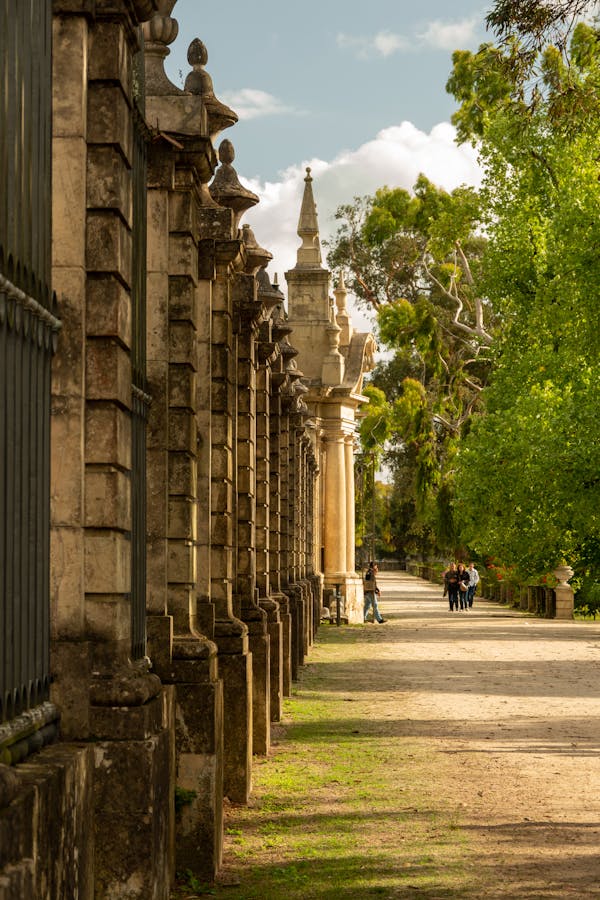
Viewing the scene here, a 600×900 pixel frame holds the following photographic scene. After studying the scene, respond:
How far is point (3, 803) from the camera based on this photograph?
15.1ft

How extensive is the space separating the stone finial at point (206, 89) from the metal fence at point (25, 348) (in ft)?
16.0

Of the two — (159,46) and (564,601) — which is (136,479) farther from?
(564,601)

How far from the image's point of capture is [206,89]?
11.3 meters

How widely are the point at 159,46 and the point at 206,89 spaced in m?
0.84

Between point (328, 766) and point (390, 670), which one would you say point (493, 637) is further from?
point (328, 766)

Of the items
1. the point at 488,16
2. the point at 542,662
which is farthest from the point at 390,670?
the point at 488,16

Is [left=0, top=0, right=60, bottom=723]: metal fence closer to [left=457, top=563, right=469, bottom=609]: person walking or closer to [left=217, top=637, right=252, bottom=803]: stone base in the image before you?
[left=217, top=637, right=252, bottom=803]: stone base

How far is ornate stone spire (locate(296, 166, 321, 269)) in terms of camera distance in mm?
44125

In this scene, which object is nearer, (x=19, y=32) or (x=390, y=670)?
(x=19, y=32)

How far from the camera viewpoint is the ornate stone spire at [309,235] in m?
44.1

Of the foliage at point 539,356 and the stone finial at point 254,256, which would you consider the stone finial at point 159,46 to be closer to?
the stone finial at point 254,256

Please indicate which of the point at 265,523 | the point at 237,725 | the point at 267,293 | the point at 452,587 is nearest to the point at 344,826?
the point at 237,725

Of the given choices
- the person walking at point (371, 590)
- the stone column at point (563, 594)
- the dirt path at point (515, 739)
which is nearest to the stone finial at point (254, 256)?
the dirt path at point (515, 739)

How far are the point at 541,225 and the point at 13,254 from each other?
33.6 meters
